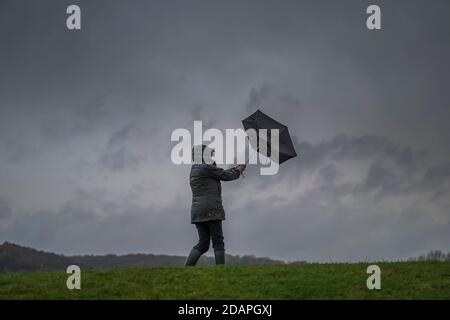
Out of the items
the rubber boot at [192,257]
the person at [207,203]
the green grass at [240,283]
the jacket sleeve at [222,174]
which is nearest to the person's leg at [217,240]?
the person at [207,203]

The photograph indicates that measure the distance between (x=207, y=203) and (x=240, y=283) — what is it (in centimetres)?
334

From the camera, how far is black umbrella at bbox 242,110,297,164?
1826cm

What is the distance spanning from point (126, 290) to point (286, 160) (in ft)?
20.9

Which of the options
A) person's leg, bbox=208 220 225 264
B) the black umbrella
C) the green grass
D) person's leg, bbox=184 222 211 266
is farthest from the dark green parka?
the green grass

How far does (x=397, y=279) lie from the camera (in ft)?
52.0

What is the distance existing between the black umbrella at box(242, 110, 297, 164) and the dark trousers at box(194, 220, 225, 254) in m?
2.67

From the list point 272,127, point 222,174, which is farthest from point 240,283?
point 272,127

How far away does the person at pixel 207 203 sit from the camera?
57.7 feet

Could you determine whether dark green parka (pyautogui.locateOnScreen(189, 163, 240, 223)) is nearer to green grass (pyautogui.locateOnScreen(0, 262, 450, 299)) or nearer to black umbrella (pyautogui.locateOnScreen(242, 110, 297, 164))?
black umbrella (pyautogui.locateOnScreen(242, 110, 297, 164))

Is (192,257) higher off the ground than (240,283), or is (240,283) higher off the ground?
(192,257)

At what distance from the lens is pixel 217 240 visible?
17.6m

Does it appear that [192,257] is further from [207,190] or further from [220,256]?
[207,190]
